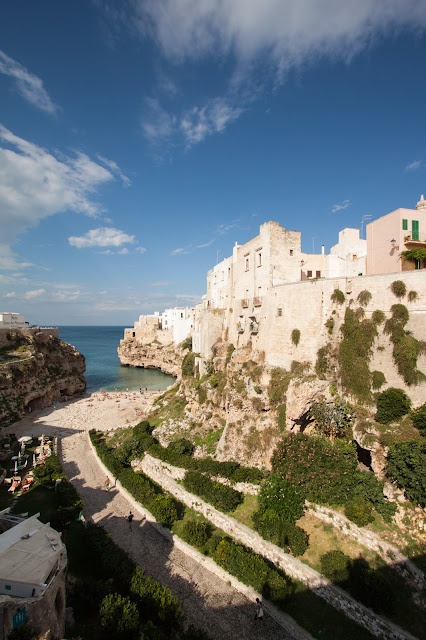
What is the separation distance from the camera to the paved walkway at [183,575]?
11.7 metres

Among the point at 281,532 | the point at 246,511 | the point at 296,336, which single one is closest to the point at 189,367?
the point at 296,336

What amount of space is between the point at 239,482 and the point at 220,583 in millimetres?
5263

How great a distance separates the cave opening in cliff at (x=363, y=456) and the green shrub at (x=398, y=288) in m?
8.55

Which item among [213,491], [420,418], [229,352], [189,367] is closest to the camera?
[420,418]

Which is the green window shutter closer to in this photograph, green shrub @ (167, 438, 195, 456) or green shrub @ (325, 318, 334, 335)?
green shrub @ (325, 318, 334, 335)

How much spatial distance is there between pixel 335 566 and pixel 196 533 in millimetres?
6723

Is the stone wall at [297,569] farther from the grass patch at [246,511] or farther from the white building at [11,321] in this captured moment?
the white building at [11,321]

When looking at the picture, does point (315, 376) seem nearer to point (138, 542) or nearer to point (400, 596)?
point (400, 596)

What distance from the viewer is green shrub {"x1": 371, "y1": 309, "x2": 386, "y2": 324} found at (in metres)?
17.0

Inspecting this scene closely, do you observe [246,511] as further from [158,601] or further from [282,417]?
[158,601]

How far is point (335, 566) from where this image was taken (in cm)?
1250

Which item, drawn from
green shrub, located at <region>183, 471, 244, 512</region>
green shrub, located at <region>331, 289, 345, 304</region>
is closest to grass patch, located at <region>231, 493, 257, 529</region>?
green shrub, located at <region>183, 471, 244, 512</region>

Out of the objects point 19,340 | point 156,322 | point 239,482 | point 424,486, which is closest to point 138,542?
point 239,482

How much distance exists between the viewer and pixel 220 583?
13586 millimetres
